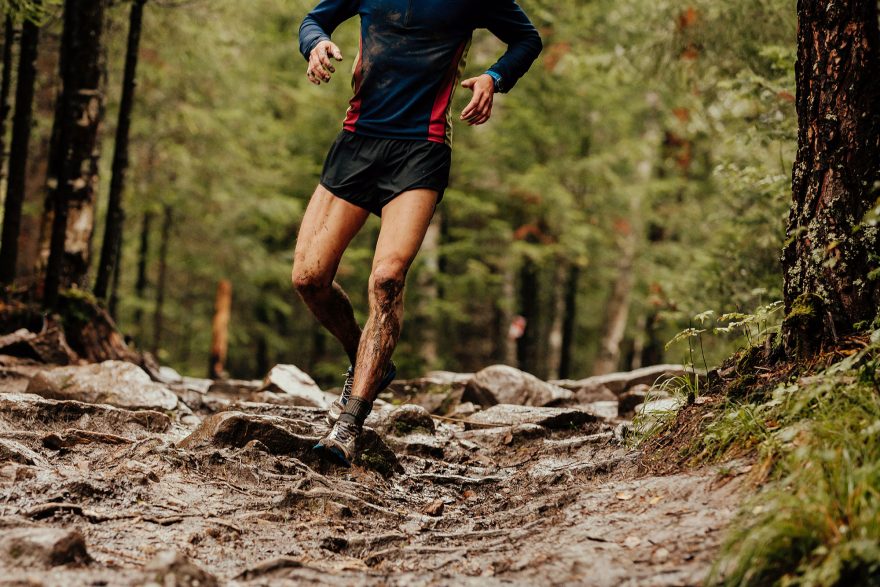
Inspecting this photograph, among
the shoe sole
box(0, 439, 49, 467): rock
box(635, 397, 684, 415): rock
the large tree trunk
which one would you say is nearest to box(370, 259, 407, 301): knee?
the shoe sole

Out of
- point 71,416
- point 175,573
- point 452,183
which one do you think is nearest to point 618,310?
point 452,183

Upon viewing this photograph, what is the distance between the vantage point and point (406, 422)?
612cm

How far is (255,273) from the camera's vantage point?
72.0 feet

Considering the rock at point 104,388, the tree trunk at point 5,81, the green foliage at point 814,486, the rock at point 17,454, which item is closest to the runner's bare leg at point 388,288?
the rock at point 17,454

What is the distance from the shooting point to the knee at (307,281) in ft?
16.2

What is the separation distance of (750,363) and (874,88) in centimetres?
141

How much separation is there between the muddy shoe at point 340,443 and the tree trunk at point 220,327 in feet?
70.5

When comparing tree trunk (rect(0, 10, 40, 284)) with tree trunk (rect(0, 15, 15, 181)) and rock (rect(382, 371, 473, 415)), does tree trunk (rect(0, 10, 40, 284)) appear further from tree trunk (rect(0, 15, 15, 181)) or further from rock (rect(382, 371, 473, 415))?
rock (rect(382, 371, 473, 415))

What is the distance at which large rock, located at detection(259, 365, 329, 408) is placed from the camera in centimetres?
755

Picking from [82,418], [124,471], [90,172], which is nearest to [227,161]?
[90,172]

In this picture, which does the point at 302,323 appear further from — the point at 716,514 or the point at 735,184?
the point at 716,514

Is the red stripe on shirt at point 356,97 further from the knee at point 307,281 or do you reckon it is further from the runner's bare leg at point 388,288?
the knee at point 307,281

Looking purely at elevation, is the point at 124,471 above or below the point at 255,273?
above

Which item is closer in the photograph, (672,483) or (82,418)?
(672,483)
